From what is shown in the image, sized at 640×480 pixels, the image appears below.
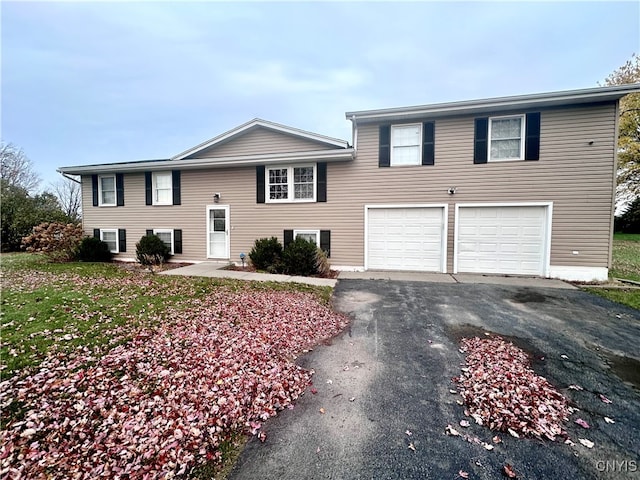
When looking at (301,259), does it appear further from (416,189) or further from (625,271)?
(625,271)

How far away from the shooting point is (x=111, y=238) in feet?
38.7

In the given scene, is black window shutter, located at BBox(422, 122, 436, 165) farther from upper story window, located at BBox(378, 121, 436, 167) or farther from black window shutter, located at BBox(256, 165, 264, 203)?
black window shutter, located at BBox(256, 165, 264, 203)

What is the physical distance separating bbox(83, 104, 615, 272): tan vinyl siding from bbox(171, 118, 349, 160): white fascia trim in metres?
0.27

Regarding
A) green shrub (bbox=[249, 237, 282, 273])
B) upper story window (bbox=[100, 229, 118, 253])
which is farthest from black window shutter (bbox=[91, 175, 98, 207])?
green shrub (bbox=[249, 237, 282, 273])

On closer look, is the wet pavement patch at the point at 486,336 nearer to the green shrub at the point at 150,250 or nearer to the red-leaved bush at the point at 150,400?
the red-leaved bush at the point at 150,400

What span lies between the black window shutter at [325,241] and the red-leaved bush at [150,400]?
5638 mm

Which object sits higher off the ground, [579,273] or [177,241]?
[177,241]

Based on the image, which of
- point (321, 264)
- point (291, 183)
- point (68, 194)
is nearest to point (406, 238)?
point (321, 264)

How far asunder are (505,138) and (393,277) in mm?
5606

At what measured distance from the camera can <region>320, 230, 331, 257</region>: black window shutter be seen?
9.62 metres

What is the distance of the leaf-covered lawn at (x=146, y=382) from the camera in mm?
1863

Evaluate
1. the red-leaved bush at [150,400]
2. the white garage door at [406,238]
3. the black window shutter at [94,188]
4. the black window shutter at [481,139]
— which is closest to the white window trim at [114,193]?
the black window shutter at [94,188]

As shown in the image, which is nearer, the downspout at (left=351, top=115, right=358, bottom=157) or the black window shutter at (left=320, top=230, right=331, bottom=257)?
the downspout at (left=351, top=115, right=358, bottom=157)

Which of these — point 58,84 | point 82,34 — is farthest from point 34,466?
point 58,84
